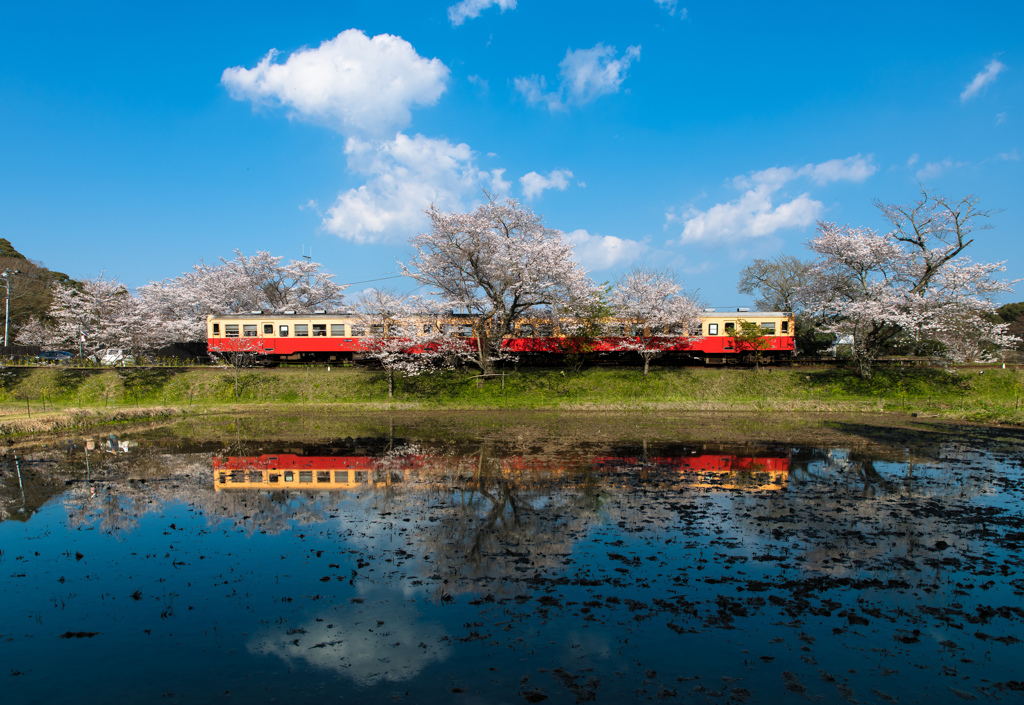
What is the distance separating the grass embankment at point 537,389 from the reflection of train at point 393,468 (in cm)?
1212

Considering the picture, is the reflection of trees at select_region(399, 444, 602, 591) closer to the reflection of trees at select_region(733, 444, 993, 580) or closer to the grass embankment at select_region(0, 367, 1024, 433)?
the reflection of trees at select_region(733, 444, 993, 580)

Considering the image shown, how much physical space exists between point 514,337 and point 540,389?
3875mm

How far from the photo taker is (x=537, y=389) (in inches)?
1249

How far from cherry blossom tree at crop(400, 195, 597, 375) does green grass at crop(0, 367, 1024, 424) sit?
350 centimetres

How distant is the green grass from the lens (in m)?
29.1

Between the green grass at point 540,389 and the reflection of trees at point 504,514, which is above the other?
the green grass at point 540,389

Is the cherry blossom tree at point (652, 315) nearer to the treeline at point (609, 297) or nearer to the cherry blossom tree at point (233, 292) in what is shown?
the treeline at point (609, 297)

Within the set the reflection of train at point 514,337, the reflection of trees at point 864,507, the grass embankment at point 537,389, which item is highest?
the reflection of train at point 514,337

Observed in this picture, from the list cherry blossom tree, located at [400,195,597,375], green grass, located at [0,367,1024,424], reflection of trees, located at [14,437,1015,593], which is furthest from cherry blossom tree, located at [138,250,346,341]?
reflection of trees, located at [14,437,1015,593]

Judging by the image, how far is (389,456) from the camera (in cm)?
1716

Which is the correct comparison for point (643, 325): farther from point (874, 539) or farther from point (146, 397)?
point (146, 397)

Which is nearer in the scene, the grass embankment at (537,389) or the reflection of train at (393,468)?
the reflection of train at (393,468)

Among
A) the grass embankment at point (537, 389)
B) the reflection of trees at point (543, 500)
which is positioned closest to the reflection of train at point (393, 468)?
the reflection of trees at point (543, 500)

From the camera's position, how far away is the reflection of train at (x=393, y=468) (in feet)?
44.7
